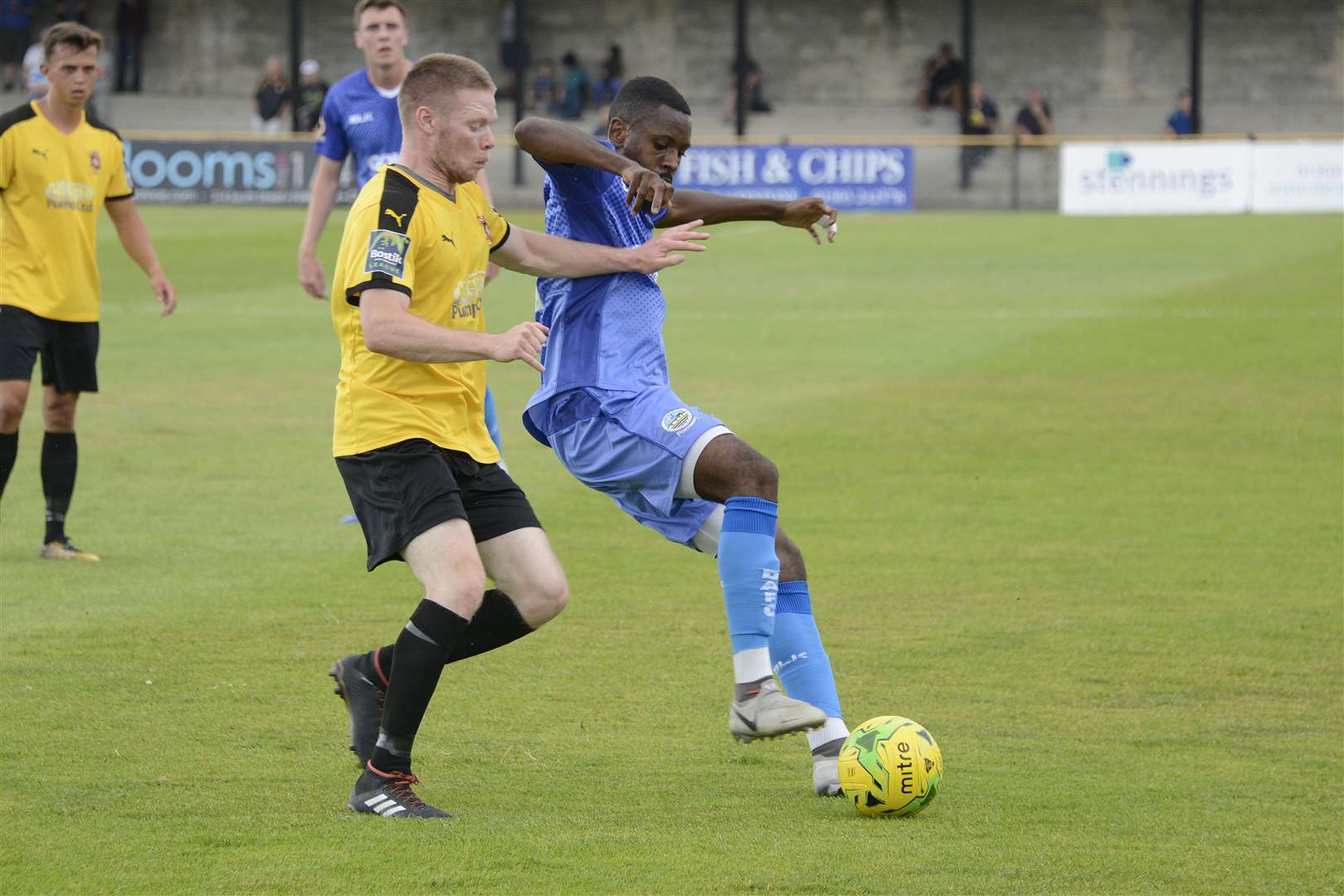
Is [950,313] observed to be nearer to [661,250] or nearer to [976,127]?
[661,250]

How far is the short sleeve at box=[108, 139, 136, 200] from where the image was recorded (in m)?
8.43

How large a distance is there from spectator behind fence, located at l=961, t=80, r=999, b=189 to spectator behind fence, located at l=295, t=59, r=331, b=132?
1331 cm

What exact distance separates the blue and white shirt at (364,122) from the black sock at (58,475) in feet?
6.19

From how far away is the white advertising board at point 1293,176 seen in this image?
3206 centimetres

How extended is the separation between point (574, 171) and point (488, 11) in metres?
43.2

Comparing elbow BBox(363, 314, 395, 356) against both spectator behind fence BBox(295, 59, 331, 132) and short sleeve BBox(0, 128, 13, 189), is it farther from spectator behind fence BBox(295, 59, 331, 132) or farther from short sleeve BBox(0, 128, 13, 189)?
spectator behind fence BBox(295, 59, 331, 132)

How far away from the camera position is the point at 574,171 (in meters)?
5.58

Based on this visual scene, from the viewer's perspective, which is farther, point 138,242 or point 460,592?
point 138,242

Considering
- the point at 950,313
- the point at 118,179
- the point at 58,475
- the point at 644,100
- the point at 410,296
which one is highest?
the point at 950,313

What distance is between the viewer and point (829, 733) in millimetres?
5141

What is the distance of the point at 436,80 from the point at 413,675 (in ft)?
5.18

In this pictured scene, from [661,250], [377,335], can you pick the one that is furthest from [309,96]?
[377,335]

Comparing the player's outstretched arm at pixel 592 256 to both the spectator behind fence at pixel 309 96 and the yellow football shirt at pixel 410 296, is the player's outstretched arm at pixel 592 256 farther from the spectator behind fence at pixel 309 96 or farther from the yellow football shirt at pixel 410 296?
the spectator behind fence at pixel 309 96

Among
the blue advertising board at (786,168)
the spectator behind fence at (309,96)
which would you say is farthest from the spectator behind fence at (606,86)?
the blue advertising board at (786,168)
